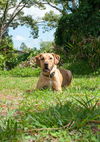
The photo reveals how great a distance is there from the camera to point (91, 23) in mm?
17203

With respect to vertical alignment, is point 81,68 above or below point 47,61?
below

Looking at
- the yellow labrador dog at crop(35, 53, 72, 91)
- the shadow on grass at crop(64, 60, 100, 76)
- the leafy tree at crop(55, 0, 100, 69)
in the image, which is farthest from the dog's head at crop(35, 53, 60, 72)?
the leafy tree at crop(55, 0, 100, 69)

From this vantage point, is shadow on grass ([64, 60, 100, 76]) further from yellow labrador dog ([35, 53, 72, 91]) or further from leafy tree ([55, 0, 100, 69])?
yellow labrador dog ([35, 53, 72, 91])

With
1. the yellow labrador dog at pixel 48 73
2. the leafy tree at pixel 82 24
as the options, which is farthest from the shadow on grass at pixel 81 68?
the yellow labrador dog at pixel 48 73

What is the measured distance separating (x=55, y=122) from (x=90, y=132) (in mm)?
345

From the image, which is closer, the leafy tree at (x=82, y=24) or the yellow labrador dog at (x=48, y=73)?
the yellow labrador dog at (x=48, y=73)

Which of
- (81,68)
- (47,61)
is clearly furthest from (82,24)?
(47,61)

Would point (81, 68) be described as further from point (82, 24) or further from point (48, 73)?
point (48, 73)

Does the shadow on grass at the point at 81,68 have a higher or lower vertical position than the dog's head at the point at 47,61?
lower

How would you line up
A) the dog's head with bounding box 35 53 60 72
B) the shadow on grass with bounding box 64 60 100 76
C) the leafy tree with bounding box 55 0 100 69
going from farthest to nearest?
the leafy tree with bounding box 55 0 100 69, the shadow on grass with bounding box 64 60 100 76, the dog's head with bounding box 35 53 60 72

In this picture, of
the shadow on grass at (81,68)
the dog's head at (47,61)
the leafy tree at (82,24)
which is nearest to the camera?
the dog's head at (47,61)

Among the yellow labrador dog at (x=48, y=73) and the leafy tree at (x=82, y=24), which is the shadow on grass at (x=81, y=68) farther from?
the yellow labrador dog at (x=48, y=73)

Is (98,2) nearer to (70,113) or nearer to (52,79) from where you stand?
(52,79)

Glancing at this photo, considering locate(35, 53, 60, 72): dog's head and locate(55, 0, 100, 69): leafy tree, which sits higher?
locate(55, 0, 100, 69): leafy tree
